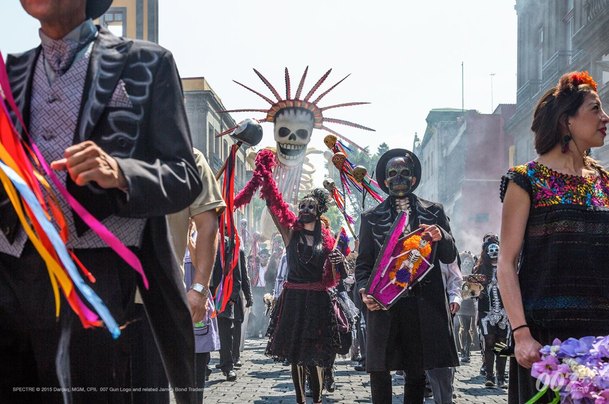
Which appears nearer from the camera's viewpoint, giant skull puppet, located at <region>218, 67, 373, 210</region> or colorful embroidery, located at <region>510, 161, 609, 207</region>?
colorful embroidery, located at <region>510, 161, 609, 207</region>

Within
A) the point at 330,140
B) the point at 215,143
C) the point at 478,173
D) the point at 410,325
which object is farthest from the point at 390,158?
the point at 478,173

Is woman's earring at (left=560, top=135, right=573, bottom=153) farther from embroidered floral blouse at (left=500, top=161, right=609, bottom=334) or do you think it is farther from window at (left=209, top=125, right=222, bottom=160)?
window at (left=209, top=125, right=222, bottom=160)

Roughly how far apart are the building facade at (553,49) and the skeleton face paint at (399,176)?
53.1 feet

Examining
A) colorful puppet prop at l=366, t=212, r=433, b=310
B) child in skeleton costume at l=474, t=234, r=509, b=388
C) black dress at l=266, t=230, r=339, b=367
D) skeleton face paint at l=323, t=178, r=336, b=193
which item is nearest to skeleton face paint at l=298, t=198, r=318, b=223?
black dress at l=266, t=230, r=339, b=367

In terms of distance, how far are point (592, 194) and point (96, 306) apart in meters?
2.56

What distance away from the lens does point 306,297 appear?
9.14m

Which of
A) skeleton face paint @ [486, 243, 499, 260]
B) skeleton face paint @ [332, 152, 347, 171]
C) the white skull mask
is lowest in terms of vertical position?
skeleton face paint @ [486, 243, 499, 260]

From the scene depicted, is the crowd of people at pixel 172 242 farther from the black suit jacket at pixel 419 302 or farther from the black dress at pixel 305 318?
the black dress at pixel 305 318

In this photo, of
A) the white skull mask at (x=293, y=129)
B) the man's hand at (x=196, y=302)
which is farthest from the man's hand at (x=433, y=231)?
the white skull mask at (x=293, y=129)

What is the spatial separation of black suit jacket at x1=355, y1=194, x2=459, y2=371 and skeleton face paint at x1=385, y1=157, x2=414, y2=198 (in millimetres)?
95

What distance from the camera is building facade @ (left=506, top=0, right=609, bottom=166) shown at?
2359 centimetres

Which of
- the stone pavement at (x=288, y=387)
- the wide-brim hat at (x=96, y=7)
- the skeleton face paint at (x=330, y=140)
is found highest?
the skeleton face paint at (x=330, y=140)

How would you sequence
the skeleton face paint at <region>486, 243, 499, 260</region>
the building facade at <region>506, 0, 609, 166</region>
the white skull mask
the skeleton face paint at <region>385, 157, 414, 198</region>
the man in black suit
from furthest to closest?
the building facade at <region>506, 0, 609, 166</region> < the skeleton face paint at <region>486, 243, 499, 260</region> < the white skull mask < the skeleton face paint at <region>385, 157, 414, 198</region> < the man in black suit

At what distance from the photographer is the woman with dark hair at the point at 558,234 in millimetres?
3932
